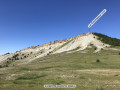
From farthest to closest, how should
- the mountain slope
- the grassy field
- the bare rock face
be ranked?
the bare rock face < the mountain slope < the grassy field

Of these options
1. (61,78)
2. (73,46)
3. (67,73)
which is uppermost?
(73,46)

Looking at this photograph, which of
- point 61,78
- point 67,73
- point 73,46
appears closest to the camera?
point 61,78

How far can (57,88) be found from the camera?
53.7ft

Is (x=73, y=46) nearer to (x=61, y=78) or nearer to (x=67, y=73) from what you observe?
(x=67, y=73)

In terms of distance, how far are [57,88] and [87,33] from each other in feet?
327

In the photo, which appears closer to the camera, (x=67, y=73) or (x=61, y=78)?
(x=61, y=78)

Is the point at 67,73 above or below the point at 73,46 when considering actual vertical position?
below

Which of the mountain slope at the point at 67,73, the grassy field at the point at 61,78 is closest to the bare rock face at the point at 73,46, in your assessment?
the mountain slope at the point at 67,73

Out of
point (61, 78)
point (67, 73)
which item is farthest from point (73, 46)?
point (61, 78)

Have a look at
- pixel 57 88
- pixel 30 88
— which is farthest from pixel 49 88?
pixel 30 88

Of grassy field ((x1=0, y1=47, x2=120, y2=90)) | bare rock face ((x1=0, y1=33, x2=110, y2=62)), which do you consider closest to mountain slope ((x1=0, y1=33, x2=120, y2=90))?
grassy field ((x1=0, y1=47, x2=120, y2=90))

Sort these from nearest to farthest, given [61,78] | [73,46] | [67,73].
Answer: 1. [61,78]
2. [67,73]
3. [73,46]

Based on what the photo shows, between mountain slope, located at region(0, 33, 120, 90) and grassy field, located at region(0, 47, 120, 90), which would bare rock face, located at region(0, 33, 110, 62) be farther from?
grassy field, located at region(0, 47, 120, 90)

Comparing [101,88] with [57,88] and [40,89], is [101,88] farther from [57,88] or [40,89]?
[40,89]
